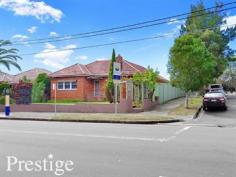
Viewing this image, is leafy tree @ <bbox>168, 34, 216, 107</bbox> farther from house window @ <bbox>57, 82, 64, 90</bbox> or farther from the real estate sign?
house window @ <bbox>57, 82, 64, 90</bbox>

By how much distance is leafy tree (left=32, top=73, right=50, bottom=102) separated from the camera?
40094mm

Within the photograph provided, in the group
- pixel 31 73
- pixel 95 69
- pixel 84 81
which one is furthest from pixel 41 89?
pixel 31 73

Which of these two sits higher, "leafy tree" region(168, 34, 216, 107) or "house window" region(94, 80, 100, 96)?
"leafy tree" region(168, 34, 216, 107)

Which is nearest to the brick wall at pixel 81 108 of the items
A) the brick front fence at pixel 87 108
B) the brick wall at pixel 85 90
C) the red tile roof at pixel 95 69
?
the brick front fence at pixel 87 108

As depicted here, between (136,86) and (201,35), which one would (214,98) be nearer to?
(136,86)

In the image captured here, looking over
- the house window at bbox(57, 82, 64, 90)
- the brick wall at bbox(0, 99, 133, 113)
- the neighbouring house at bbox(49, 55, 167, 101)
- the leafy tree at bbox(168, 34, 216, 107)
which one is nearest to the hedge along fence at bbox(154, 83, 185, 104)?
the neighbouring house at bbox(49, 55, 167, 101)

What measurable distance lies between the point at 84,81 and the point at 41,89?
4.79 meters

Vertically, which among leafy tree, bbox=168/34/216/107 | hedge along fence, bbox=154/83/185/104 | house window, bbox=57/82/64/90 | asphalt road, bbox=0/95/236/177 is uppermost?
leafy tree, bbox=168/34/216/107

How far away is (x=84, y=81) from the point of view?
132ft

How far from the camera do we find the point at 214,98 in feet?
88.7

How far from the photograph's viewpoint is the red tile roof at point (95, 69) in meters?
39.9

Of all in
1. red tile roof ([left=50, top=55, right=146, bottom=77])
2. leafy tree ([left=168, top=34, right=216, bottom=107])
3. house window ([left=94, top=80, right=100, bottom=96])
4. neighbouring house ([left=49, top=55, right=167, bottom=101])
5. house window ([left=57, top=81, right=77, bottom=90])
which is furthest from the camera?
house window ([left=57, top=81, right=77, bottom=90])

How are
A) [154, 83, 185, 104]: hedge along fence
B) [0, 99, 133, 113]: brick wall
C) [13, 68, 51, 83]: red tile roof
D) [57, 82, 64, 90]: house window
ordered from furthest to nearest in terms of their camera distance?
[13, 68, 51, 83]: red tile roof → [57, 82, 64, 90]: house window → [154, 83, 185, 104]: hedge along fence → [0, 99, 133, 113]: brick wall

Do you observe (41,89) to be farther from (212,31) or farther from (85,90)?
(212,31)
